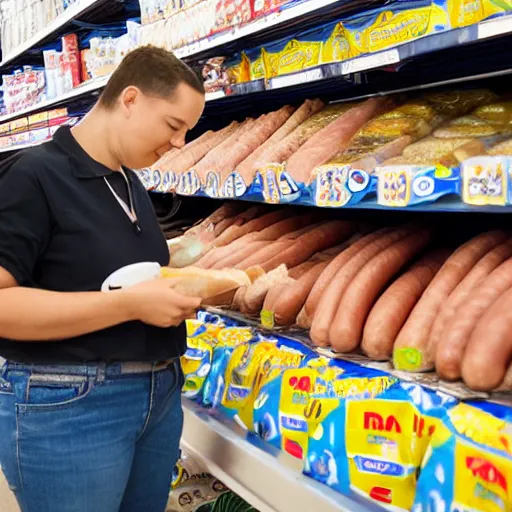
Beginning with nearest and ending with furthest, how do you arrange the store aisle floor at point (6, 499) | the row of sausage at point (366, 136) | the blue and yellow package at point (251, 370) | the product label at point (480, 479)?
the product label at point (480, 479) → the row of sausage at point (366, 136) → the blue and yellow package at point (251, 370) → the store aisle floor at point (6, 499)

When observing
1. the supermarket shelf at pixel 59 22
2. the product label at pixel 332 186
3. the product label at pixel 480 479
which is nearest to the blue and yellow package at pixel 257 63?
the product label at pixel 332 186

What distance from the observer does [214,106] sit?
9.93 feet

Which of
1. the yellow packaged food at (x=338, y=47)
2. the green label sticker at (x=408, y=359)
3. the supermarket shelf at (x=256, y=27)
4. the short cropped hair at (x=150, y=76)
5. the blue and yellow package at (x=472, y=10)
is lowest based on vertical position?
the green label sticker at (x=408, y=359)

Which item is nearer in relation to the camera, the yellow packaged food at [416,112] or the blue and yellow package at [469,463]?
the blue and yellow package at [469,463]

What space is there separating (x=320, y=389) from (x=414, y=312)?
0.29m

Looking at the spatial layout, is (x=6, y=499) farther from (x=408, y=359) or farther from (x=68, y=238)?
(x=408, y=359)

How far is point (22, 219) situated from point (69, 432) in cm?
45

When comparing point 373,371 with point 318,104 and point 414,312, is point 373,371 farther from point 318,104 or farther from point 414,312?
point 318,104

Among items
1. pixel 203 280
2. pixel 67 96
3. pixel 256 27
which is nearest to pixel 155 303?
pixel 203 280

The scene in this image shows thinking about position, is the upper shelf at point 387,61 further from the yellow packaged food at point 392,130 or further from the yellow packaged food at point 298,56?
the yellow packaged food at point 392,130

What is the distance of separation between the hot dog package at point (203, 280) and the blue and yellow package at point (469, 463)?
59cm

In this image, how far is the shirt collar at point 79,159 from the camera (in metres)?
1.35

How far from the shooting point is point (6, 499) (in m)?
2.05

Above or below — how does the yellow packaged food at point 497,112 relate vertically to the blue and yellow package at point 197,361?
above
